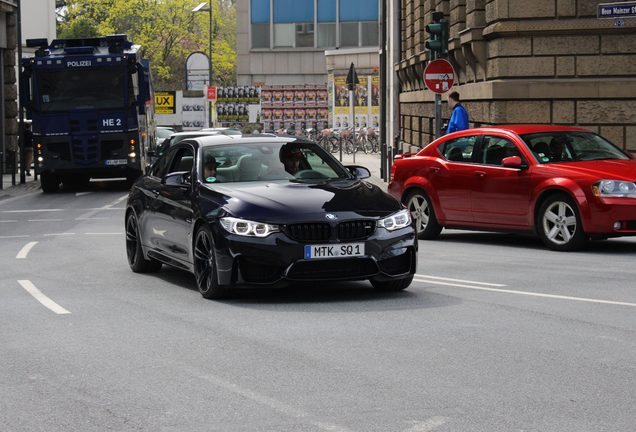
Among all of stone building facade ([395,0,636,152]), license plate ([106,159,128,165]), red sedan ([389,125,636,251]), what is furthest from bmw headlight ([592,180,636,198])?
license plate ([106,159,128,165])

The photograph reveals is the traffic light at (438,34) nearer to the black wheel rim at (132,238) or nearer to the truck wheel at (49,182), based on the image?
the black wheel rim at (132,238)

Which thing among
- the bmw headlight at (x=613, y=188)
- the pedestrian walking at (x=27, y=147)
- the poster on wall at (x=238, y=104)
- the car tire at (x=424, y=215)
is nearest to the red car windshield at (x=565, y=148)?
the bmw headlight at (x=613, y=188)

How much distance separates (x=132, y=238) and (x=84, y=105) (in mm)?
18552

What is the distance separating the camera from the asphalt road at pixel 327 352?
6.60m

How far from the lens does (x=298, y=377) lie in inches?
300

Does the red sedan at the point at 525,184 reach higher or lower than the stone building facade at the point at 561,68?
lower

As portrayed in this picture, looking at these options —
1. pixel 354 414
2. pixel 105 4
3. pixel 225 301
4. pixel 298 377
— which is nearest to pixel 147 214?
pixel 225 301

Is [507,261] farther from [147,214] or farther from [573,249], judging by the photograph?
Result: [147,214]

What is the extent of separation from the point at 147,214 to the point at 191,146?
946 millimetres

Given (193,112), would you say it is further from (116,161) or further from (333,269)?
(333,269)

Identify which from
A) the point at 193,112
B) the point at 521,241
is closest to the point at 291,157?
the point at 521,241

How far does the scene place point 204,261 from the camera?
11344 mm

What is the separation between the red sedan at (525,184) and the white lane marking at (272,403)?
28.5 feet

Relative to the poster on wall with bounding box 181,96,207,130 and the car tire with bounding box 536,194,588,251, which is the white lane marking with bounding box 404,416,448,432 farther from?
the poster on wall with bounding box 181,96,207,130
